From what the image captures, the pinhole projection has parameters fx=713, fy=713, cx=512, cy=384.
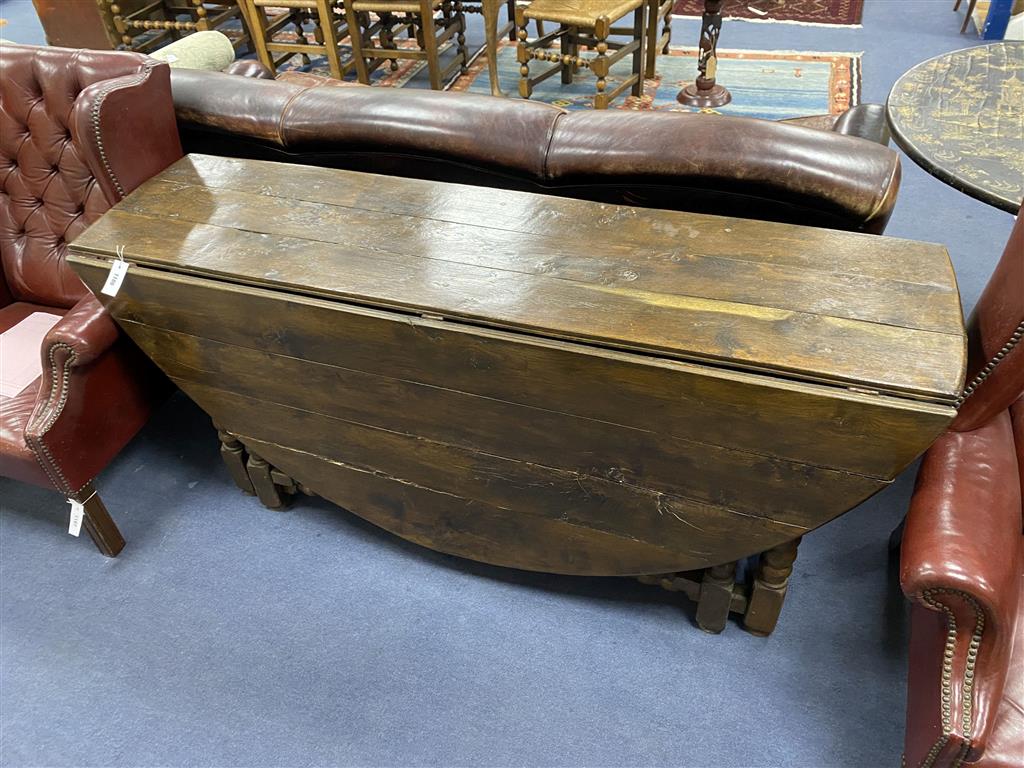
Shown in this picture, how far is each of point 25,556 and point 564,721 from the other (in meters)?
1.44

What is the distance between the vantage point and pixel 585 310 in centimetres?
118

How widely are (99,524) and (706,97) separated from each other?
324 cm

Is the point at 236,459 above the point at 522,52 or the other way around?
the other way around

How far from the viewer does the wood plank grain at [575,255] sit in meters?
1.16

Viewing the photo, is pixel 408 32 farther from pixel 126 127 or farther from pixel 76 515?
pixel 76 515

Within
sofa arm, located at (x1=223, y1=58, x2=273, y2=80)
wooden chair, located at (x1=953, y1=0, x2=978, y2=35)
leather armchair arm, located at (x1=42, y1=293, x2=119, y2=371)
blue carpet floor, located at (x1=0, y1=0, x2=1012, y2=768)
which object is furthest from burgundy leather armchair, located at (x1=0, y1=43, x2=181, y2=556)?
wooden chair, located at (x1=953, y1=0, x2=978, y2=35)

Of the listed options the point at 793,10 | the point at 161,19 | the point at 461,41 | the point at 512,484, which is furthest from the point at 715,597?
the point at 161,19

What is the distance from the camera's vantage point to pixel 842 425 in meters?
1.06

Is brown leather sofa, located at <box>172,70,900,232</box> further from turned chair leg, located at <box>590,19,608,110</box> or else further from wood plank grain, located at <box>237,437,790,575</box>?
turned chair leg, located at <box>590,19,608,110</box>

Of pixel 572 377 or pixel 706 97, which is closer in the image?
pixel 572 377

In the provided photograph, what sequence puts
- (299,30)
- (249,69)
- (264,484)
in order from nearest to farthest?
1. (264,484)
2. (249,69)
3. (299,30)

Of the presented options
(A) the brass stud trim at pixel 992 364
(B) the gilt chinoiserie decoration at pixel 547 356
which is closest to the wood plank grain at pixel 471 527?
(B) the gilt chinoiserie decoration at pixel 547 356

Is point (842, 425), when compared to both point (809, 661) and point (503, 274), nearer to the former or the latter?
point (503, 274)

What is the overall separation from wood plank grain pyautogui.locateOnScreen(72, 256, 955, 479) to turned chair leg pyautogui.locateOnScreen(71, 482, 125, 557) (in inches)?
22.7
